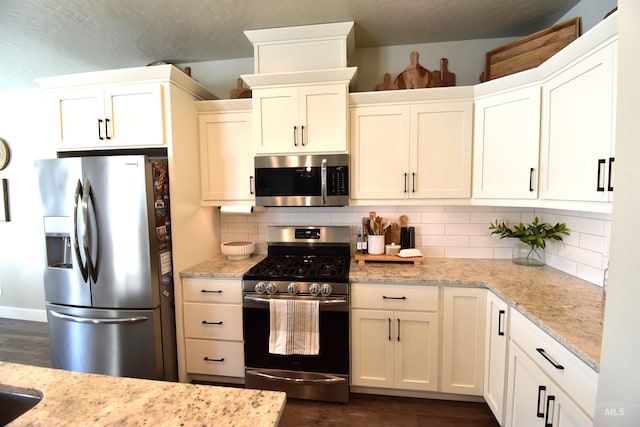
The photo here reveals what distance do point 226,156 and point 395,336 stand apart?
1.95m

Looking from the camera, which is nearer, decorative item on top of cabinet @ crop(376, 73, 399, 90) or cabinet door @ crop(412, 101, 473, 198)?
cabinet door @ crop(412, 101, 473, 198)

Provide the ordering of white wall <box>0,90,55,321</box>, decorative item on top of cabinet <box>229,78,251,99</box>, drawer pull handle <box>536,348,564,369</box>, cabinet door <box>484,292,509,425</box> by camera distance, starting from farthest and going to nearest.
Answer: white wall <box>0,90,55,321</box>
decorative item on top of cabinet <box>229,78,251,99</box>
cabinet door <box>484,292,509,425</box>
drawer pull handle <box>536,348,564,369</box>

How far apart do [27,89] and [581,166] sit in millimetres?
5093

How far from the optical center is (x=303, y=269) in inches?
80.0

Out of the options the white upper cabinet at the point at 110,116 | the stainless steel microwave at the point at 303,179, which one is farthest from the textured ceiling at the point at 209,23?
the stainless steel microwave at the point at 303,179

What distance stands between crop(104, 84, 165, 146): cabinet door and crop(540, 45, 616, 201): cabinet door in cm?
253

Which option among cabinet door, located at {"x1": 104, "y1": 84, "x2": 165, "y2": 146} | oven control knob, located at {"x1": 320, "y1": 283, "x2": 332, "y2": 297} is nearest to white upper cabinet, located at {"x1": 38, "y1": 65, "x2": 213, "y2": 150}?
cabinet door, located at {"x1": 104, "y1": 84, "x2": 165, "y2": 146}

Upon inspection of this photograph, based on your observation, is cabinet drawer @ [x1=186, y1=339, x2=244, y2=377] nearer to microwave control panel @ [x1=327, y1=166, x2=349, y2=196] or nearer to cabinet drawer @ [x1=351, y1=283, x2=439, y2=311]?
cabinet drawer @ [x1=351, y1=283, x2=439, y2=311]

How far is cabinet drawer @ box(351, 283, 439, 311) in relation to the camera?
1.81 m

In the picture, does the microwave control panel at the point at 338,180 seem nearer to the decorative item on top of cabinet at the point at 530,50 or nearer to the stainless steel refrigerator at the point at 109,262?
the stainless steel refrigerator at the point at 109,262

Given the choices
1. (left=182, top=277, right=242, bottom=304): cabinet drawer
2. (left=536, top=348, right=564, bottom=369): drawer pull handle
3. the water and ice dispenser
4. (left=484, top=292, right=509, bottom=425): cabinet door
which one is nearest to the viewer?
(left=536, top=348, right=564, bottom=369): drawer pull handle

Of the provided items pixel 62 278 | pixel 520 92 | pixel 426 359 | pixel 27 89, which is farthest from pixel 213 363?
pixel 27 89

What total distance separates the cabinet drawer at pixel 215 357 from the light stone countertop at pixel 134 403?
4.10 feet

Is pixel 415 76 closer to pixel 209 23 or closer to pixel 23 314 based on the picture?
pixel 209 23
